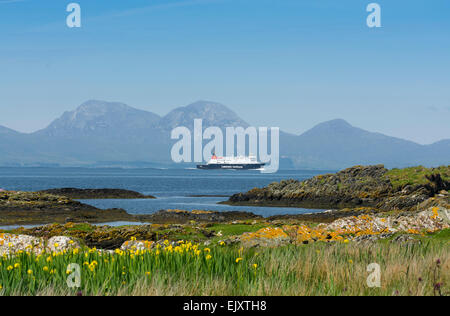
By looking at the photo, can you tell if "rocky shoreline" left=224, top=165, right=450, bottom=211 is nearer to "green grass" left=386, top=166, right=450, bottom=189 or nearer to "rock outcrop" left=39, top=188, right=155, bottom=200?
"green grass" left=386, top=166, right=450, bottom=189

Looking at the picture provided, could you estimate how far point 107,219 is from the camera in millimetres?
47406

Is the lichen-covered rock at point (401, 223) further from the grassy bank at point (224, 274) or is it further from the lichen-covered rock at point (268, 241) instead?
the grassy bank at point (224, 274)

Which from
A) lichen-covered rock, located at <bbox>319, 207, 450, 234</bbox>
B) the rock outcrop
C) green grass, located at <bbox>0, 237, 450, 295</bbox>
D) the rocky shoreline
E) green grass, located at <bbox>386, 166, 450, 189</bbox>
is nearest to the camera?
green grass, located at <bbox>0, 237, 450, 295</bbox>

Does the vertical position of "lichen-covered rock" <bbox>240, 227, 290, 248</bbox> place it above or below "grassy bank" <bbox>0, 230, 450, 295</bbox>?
below

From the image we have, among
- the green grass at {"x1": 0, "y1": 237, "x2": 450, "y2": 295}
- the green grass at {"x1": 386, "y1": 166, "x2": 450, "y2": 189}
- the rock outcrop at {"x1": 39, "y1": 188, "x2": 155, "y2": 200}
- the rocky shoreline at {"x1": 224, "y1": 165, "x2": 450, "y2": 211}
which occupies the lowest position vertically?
the rock outcrop at {"x1": 39, "y1": 188, "x2": 155, "y2": 200}

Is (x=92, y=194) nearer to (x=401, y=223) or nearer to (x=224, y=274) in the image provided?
(x=401, y=223)

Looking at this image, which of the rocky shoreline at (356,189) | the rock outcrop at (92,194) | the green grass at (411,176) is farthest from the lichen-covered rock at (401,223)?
the rock outcrop at (92,194)

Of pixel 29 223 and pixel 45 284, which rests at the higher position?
pixel 45 284

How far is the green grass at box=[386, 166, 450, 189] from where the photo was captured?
194 feet

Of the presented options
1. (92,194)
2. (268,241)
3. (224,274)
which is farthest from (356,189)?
(224,274)

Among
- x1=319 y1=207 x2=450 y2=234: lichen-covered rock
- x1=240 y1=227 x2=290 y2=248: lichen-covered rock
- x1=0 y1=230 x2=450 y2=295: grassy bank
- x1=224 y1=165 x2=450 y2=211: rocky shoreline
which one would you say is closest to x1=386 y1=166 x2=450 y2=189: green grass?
x1=224 y1=165 x2=450 y2=211: rocky shoreline
